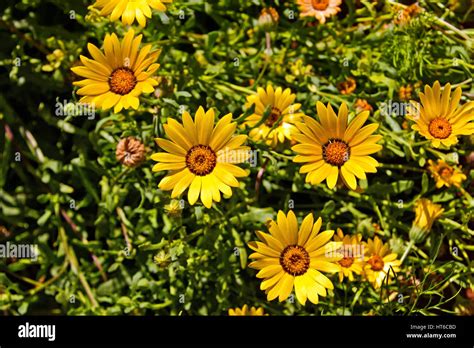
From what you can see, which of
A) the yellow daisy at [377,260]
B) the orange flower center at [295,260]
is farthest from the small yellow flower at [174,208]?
the yellow daisy at [377,260]

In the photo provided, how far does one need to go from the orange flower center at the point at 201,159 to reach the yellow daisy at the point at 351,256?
57cm

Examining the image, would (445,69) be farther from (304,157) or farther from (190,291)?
(190,291)

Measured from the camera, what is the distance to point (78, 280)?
2547mm

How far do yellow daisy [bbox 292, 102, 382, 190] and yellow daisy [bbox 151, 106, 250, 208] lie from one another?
22 cm

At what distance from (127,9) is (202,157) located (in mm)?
571

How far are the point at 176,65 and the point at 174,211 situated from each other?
750 millimetres

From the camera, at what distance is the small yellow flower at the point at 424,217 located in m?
2.26

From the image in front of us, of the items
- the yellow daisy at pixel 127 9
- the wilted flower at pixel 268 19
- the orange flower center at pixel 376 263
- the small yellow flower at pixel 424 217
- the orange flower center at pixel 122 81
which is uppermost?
the wilted flower at pixel 268 19

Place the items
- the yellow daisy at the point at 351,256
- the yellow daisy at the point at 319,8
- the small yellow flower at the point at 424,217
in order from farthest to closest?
1. the yellow daisy at the point at 319,8
2. the small yellow flower at the point at 424,217
3. the yellow daisy at the point at 351,256

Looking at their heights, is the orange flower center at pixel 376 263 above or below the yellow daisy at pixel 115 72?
below

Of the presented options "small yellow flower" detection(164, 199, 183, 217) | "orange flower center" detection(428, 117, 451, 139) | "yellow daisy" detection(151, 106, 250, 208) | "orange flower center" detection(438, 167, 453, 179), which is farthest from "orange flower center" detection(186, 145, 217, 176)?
"orange flower center" detection(438, 167, 453, 179)

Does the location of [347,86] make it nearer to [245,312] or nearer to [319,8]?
[319,8]

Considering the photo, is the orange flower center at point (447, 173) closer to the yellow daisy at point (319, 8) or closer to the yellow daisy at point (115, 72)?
the yellow daisy at point (319, 8)

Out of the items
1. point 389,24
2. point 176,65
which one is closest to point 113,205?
point 176,65
